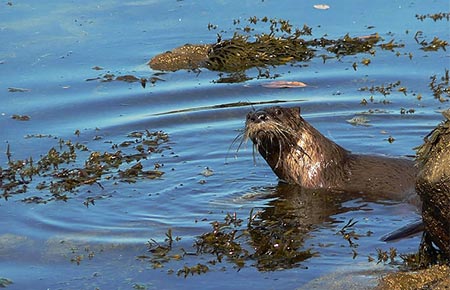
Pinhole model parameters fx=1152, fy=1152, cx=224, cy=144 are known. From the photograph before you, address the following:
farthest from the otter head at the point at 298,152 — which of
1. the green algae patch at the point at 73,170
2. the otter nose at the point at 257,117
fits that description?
the green algae patch at the point at 73,170

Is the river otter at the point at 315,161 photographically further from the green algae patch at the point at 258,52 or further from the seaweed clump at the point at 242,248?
the green algae patch at the point at 258,52

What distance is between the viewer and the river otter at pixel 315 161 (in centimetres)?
869

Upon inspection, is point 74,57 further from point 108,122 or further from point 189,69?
point 108,122

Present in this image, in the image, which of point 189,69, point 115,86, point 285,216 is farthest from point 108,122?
point 285,216

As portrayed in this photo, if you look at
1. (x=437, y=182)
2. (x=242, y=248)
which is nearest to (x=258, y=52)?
(x=242, y=248)

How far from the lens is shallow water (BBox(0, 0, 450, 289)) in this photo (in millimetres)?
7098

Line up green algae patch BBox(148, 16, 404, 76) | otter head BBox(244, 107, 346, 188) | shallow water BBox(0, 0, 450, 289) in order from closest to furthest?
shallow water BBox(0, 0, 450, 289) < otter head BBox(244, 107, 346, 188) < green algae patch BBox(148, 16, 404, 76)

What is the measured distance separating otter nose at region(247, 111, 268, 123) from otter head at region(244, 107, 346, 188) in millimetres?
158

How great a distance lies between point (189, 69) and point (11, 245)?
194 inches

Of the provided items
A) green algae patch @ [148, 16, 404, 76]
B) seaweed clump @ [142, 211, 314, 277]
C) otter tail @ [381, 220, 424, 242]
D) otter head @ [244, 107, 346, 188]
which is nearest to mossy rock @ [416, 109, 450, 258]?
otter tail @ [381, 220, 424, 242]

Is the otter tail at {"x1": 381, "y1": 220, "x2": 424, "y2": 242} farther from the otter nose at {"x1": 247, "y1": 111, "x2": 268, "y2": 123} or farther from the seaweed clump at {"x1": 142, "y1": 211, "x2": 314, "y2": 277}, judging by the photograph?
the otter nose at {"x1": 247, "y1": 111, "x2": 268, "y2": 123}

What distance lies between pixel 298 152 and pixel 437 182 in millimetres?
3403

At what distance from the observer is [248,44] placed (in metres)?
12.3

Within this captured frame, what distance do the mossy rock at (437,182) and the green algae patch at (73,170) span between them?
10.6 ft
